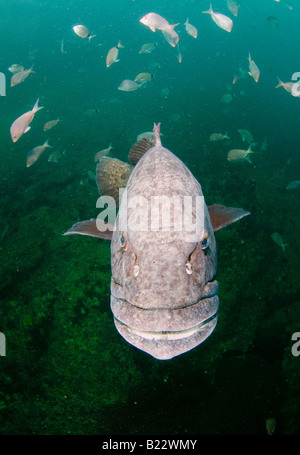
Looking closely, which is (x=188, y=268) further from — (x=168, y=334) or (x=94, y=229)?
(x=94, y=229)

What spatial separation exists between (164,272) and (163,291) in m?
0.16

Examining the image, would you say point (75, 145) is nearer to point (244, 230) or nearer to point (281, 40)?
point (244, 230)

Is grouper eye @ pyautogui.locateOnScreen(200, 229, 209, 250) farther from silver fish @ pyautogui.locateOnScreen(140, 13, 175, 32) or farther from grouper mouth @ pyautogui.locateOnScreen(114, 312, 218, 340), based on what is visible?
silver fish @ pyautogui.locateOnScreen(140, 13, 175, 32)

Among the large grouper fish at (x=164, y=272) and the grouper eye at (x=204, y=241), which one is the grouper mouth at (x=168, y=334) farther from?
the grouper eye at (x=204, y=241)

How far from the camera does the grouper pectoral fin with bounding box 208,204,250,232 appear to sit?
147 inches

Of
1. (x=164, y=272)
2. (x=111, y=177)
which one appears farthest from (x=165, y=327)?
(x=111, y=177)

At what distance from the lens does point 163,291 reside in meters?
2.07

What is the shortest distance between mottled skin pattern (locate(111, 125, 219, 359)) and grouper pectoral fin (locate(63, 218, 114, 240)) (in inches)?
44.4

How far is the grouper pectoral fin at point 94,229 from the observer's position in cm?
373

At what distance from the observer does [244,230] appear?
6.52 m

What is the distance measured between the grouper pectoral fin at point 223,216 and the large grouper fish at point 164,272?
34.9 inches

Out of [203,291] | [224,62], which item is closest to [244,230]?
[203,291]

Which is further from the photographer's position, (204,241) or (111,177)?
(111,177)

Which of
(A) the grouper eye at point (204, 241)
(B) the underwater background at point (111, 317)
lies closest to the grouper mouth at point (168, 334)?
(A) the grouper eye at point (204, 241)
